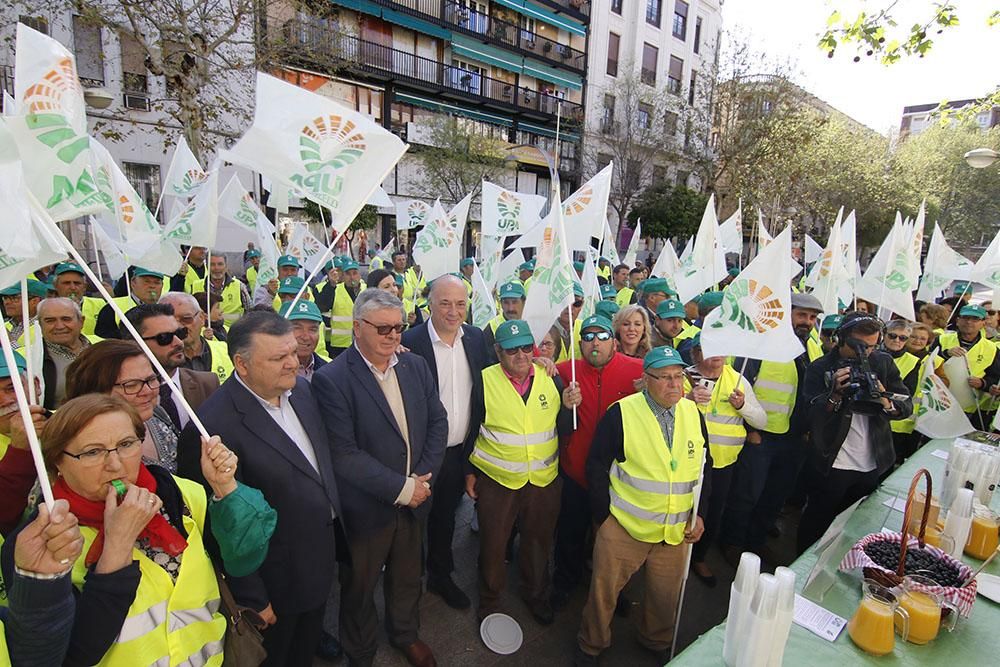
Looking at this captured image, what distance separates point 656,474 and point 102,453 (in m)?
2.35

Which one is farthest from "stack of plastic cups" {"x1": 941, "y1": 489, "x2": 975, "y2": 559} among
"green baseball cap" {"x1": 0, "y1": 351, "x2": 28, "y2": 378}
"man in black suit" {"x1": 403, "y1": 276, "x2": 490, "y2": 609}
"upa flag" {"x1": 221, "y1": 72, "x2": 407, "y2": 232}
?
"green baseball cap" {"x1": 0, "y1": 351, "x2": 28, "y2": 378}

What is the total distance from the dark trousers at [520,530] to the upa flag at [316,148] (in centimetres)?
189

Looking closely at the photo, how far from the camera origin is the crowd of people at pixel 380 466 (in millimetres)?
1601

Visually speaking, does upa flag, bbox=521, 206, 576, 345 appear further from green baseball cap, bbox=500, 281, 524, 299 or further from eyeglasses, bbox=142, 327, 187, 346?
eyeglasses, bbox=142, 327, 187, 346

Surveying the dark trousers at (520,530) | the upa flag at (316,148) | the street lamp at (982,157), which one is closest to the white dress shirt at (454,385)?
the dark trousers at (520,530)

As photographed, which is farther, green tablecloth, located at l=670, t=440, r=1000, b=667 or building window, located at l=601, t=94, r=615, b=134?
building window, located at l=601, t=94, r=615, b=134

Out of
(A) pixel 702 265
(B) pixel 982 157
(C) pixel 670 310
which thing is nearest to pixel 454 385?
(C) pixel 670 310

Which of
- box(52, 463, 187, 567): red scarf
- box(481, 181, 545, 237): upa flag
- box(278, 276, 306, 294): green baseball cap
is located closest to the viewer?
box(52, 463, 187, 567): red scarf

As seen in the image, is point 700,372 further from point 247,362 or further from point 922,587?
point 247,362

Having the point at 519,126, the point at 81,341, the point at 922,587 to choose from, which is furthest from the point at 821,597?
the point at 519,126

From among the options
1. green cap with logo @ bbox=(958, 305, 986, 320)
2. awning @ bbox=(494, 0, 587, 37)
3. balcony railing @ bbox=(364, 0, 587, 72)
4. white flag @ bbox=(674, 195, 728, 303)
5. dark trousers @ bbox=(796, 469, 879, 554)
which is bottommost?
dark trousers @ bbox=(796, 469, 879, 554)

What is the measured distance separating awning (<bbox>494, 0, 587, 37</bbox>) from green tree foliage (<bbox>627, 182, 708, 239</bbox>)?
11138 mm

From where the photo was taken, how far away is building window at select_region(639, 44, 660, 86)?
108 ft

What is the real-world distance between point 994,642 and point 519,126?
32.2 meters
